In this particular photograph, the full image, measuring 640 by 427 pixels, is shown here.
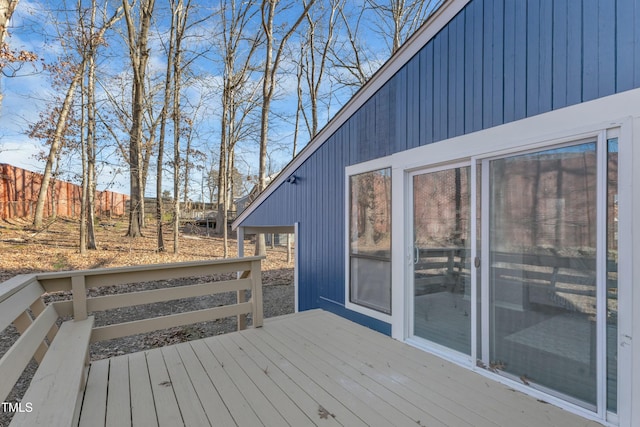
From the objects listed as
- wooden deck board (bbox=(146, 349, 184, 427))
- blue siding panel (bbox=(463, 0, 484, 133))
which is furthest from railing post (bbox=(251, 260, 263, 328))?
blue siding panel (bbox=(463, 0, 484, 133))

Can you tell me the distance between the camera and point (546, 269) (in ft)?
7.20

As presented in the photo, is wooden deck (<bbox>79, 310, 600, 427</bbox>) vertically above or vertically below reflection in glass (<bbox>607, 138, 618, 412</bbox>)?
below

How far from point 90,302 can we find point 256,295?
1.47m

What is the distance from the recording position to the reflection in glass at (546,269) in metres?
2.02

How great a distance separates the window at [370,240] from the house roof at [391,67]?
0.82 meters

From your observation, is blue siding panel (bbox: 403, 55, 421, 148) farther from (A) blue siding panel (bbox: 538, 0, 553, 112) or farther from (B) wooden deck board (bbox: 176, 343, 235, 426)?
(B) wooden deck board (bbox: 176, 343, 235, 426)

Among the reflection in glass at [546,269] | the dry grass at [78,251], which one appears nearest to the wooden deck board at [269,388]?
the reflection in glass at [546,269]

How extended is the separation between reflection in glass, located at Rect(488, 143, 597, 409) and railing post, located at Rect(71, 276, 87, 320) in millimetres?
3158

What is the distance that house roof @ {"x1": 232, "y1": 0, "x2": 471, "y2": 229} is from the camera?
2852 millimetres

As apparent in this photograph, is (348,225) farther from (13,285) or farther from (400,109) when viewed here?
(13,285)

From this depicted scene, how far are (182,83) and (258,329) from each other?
32.4 feet

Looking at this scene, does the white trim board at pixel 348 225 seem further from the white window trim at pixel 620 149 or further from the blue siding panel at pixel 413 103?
the white window trim at pixel 620 149

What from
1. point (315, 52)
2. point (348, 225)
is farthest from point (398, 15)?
point (348, 225)

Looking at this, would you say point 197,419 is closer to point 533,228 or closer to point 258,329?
point 258,329
